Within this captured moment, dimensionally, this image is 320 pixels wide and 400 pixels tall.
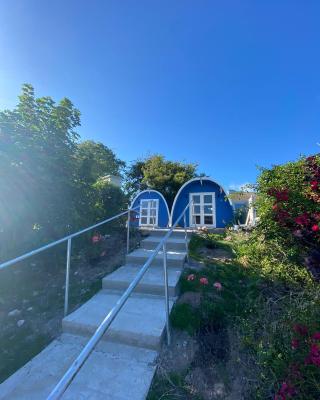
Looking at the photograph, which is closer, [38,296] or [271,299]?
[271,299]

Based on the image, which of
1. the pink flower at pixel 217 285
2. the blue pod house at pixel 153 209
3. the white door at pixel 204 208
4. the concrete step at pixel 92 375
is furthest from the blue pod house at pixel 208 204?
the concrete step at pixel 92 375

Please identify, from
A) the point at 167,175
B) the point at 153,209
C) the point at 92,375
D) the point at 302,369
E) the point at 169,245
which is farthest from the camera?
the point at 167,175

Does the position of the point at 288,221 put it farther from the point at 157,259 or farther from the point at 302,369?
the point at 157,259

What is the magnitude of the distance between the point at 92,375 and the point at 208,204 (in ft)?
26.9

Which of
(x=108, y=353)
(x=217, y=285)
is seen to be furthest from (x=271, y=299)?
(x=108, y=353)

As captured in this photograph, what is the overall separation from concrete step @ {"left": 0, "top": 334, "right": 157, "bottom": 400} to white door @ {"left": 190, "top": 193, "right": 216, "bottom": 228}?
24.3 feet

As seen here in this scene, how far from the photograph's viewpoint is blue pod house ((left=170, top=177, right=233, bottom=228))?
9289 millimetres

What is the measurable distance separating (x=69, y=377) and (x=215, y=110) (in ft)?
36.1

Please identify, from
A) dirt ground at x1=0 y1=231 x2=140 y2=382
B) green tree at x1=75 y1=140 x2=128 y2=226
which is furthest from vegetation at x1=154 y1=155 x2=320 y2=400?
green tree at x1=75 y1=140 x2=128 y2=226

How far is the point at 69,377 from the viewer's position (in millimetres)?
1018

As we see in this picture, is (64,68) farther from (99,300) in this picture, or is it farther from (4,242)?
(99,300)

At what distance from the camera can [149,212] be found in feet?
35.6

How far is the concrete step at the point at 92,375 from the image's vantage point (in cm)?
179

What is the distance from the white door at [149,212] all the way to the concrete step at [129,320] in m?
7.48
